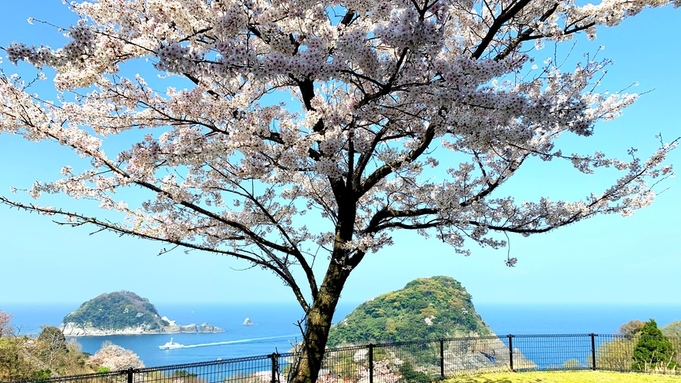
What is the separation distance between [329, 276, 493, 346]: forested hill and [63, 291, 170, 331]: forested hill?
69777 millimetres

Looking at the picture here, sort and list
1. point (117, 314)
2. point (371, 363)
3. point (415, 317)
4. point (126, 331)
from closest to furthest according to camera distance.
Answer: point (371, 363) → point (415, 317) → point (126, 331) → point (117, 314)

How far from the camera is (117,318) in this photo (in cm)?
9012

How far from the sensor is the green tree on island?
11.9 meters

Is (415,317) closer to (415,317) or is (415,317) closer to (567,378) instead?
(415,317)

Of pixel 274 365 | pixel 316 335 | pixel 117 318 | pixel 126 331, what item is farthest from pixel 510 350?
pixel 117 318

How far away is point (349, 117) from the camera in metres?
5.14

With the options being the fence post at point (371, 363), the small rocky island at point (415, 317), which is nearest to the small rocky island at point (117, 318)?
the small rocky island at point (415, 317)

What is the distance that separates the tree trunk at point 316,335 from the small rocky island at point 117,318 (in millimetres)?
91562

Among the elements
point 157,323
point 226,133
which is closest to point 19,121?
point 226,133

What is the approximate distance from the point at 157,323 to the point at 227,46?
99.1 m

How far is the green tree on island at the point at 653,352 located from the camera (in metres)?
11.9

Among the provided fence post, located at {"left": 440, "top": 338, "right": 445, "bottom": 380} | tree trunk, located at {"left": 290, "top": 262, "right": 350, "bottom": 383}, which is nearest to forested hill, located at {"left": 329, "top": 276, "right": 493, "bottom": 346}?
fence post, located at {"left": 440, "top": 338, "right": 445, "bottom": 380}

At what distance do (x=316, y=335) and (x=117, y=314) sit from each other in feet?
319

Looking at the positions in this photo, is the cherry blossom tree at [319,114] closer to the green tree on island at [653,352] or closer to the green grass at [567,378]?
the green grass at [567,378]
